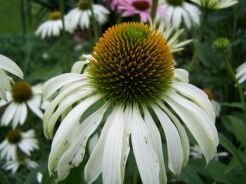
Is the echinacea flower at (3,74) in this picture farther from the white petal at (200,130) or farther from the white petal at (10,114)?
the white petal at (10,114)

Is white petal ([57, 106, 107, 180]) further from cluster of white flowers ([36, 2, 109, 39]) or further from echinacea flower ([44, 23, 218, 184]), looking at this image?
cluster of white flowers ([36, 2, 109, 39])

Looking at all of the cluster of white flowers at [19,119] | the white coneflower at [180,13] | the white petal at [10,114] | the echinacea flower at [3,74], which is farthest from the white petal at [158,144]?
the white coneflower at [180,13]

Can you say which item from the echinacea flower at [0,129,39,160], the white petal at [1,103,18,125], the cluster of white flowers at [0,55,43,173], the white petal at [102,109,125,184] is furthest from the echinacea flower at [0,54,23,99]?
the echinacea flower at [0,129,39,160]

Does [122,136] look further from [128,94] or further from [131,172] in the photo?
[131,172]

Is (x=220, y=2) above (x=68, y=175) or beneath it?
above

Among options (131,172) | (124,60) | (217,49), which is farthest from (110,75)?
(217,49)

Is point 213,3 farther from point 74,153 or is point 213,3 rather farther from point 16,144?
point 16,144
